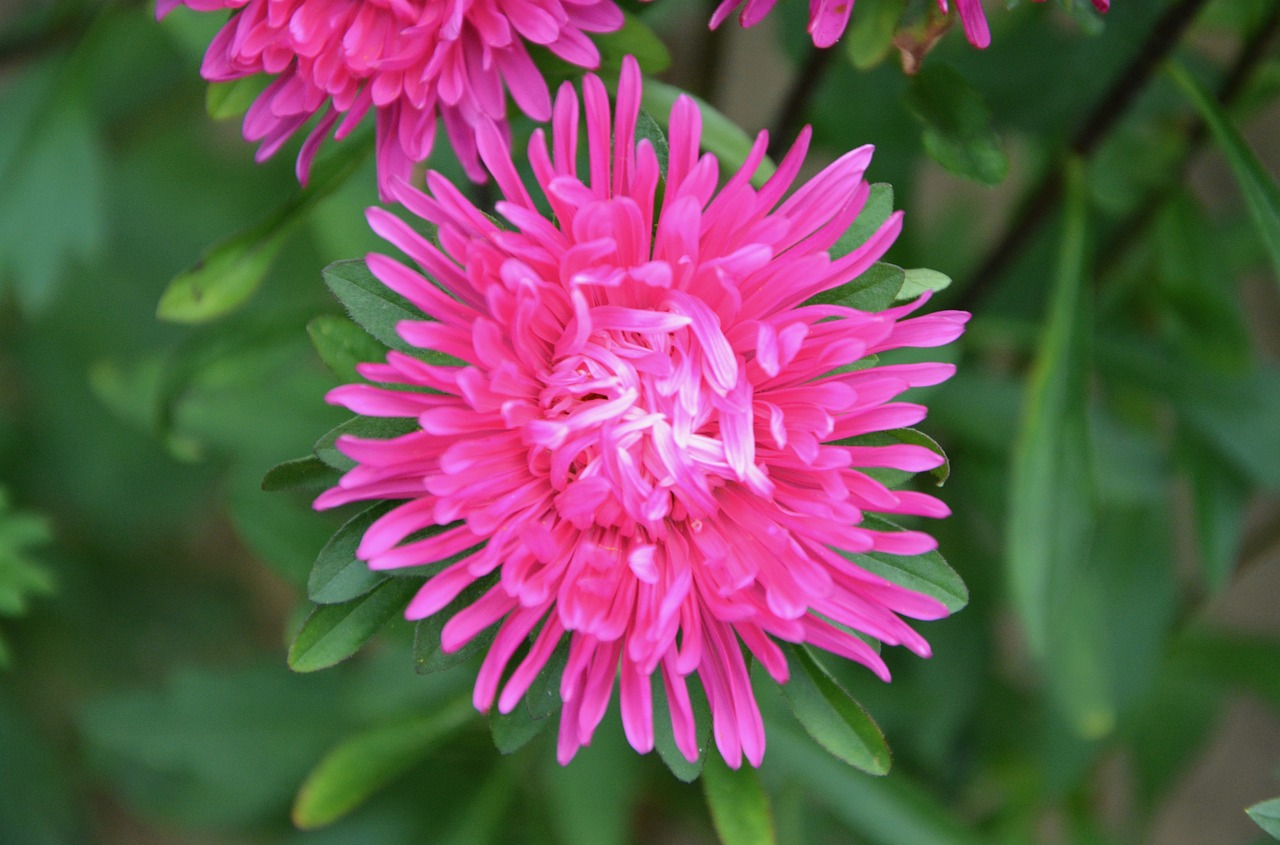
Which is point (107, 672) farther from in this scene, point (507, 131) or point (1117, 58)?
point (1117, 58)

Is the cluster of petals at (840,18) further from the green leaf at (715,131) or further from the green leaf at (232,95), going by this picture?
the green leaf at (232,95)

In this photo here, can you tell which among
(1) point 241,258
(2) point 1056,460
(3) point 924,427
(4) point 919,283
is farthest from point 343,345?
(3) point 924,427

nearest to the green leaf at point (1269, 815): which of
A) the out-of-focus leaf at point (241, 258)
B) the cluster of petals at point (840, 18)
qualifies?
the cluster of petals at point (840, 18)

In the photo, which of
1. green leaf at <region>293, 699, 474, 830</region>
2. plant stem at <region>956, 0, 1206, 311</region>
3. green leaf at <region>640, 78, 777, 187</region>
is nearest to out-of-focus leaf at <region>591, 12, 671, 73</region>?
green leaf at <region>640, 78, 777, 187</region>

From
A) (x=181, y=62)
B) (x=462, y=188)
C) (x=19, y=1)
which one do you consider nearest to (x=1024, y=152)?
(x=462, y=188)

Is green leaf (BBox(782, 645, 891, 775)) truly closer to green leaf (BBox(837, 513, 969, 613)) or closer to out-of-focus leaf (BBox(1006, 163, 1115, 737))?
green leaf (BBox(837, 513, 969, 613))

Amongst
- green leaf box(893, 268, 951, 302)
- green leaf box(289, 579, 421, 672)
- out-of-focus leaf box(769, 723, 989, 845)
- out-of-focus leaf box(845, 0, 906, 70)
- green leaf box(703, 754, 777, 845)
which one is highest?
out-of-focus leaf box(845, 0, 906, 70)
